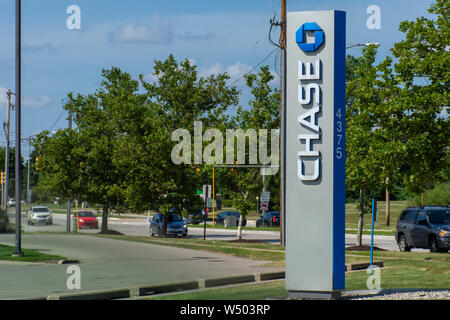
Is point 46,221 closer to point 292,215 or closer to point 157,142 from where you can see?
point 157,142

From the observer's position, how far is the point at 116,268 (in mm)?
19281

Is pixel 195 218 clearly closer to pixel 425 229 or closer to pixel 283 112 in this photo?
pixel 283 112

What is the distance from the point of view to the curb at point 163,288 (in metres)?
12.1

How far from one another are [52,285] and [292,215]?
21.0 feet

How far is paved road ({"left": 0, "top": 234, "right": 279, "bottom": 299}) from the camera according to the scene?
1502 centimetres

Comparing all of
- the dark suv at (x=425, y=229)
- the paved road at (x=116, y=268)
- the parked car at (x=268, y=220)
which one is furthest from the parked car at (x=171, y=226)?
the parked car at (x=268, y=220)

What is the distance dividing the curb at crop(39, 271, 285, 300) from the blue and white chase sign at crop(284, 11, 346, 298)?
11.0ft

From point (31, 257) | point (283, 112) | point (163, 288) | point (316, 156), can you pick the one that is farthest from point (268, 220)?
point (316, 156)

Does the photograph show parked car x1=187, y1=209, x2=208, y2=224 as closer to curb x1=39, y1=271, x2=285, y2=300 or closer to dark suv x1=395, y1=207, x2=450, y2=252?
dark suv x1=395, y1=207, x2=450, y2=252

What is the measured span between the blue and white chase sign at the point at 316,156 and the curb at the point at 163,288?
3354 mm

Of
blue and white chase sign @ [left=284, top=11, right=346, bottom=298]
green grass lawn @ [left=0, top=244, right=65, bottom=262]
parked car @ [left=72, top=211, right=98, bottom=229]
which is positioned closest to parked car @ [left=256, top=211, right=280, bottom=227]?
parked car @ [left=72, top=211, right=98, bottom=229]

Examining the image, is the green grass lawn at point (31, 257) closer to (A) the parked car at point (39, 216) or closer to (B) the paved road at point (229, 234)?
(B) the paved road at point (229, 234)

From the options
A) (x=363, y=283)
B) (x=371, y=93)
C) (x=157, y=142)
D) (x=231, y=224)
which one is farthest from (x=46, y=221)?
(x=363, y=283)

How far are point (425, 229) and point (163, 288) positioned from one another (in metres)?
16.0
